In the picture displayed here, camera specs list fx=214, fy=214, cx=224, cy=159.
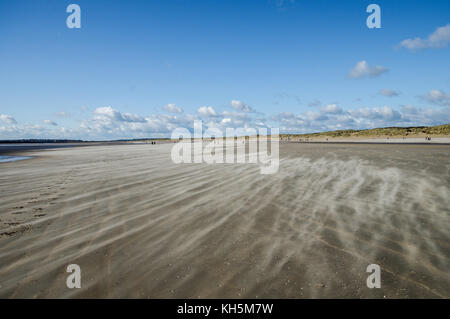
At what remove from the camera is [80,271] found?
10.7 feet

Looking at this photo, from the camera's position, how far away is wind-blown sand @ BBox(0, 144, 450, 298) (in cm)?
288

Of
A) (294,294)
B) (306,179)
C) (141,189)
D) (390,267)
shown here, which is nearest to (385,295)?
(390,267)

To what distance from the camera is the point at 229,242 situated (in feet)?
13.3

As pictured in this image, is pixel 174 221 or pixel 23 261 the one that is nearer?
pixel 23 261

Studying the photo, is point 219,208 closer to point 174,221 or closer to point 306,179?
point 174,221

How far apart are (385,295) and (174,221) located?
4017mm

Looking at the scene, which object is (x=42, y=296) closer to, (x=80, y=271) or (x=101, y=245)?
(x=80, y=271)

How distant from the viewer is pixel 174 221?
5086mm

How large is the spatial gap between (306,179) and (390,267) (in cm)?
633

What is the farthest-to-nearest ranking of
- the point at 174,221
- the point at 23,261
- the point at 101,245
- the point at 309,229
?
the point at 174,221 < the point at 309,229 < the point at 101,245 < the point at 23,261

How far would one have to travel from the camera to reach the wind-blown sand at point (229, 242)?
2.88 m
